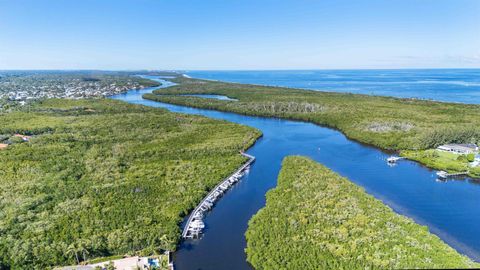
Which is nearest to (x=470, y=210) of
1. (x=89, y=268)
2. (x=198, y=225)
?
(x=198, y=225)

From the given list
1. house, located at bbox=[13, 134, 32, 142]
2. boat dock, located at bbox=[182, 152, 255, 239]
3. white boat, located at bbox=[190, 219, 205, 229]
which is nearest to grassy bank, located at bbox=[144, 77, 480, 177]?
boat dock, located at bbox=[182, 152, 255, 239]

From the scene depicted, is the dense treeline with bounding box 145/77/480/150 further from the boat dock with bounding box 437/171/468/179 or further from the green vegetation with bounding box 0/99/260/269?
the green vegetation with bounding box 0/99/260/269

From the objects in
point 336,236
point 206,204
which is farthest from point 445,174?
point 206,204

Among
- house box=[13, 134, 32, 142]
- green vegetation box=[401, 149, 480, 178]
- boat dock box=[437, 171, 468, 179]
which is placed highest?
house box=[13, 134, 32, 142]

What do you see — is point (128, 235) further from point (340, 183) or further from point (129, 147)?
point (129, 147)

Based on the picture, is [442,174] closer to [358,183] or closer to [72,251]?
[358,183]

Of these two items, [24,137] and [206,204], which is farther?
[24,137]
